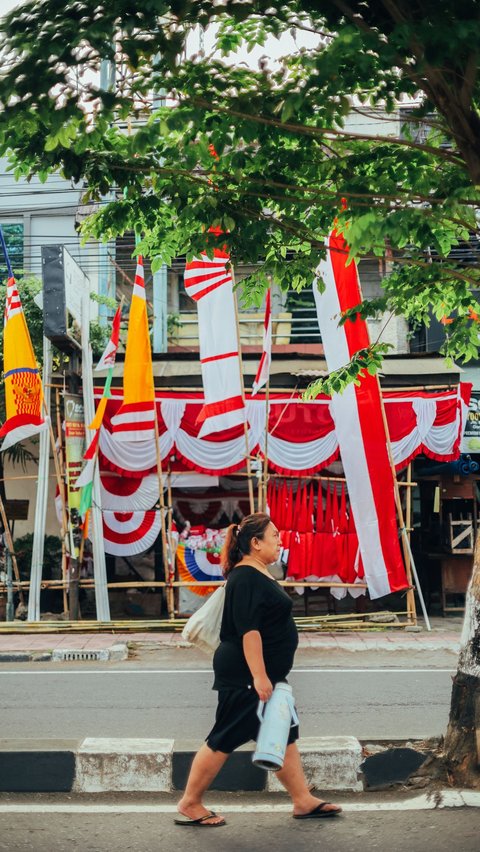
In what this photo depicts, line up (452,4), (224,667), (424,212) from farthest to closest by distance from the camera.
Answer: (424,212) < (224,667) < (452,4)

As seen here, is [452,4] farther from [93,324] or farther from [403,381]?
[93,324]

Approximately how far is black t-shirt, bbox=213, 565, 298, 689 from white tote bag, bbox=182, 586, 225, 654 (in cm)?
15

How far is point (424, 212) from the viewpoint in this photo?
5914 millimetres

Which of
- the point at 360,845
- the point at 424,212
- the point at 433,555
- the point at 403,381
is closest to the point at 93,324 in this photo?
the point at 403,381

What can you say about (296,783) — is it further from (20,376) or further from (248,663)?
(20,376)

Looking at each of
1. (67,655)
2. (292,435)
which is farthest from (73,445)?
(67,655)

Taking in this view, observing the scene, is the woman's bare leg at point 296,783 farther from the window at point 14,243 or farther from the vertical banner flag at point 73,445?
the window at point 14,243

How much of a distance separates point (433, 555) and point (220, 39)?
36.8 feet

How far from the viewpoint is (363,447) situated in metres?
14.4

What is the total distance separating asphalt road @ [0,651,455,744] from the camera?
833cm

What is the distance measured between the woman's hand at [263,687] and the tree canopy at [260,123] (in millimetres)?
2304

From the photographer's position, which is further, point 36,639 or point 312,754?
point 36,639

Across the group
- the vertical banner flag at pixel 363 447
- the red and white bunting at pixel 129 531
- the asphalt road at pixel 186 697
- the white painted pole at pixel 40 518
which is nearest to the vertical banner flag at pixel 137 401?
the white painted pole at pixel 40 518

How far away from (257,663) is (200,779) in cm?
71
